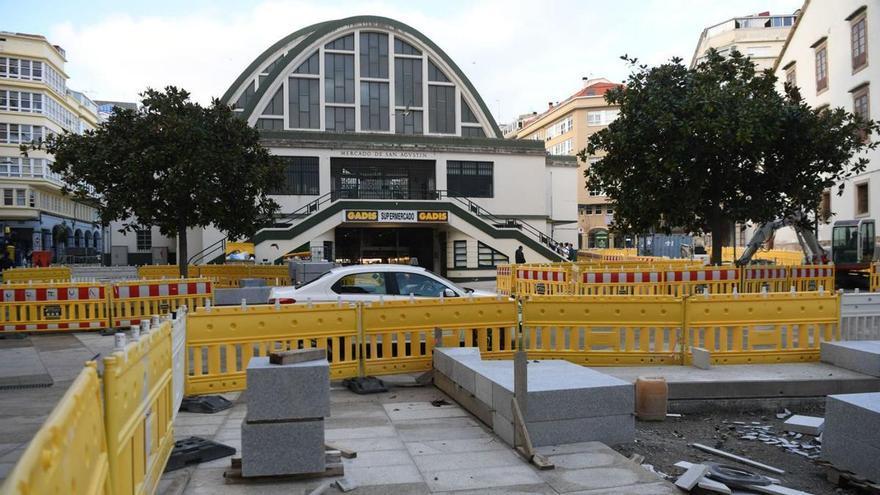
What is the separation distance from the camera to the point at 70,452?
7.77ft

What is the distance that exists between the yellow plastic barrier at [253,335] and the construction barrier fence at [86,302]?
632 centimetres

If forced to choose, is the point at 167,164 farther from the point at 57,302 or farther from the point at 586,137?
the point at 586,137

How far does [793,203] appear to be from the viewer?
1795 centimetres

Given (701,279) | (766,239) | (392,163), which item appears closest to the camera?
(701,279)

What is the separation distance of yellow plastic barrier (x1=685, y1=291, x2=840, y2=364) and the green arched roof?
1600 inches

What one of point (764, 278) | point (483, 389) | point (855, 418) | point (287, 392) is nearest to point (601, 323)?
point (483, 389)

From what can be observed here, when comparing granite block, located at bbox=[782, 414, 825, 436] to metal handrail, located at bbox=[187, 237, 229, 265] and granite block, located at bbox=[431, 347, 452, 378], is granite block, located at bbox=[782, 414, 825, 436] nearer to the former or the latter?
granite block, located at bbox=[431, 347, 452, 378]

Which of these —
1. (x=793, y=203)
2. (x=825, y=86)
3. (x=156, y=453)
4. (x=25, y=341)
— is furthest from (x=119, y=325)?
(x=825, y=86)

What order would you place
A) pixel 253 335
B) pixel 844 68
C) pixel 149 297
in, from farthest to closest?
pixel 844 68
pixel 149 297
pixel 253 335

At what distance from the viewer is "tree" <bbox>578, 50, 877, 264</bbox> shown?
1634 centimetres

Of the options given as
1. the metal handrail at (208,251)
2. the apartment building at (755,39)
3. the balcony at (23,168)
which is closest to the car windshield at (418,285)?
the metal handrail at (208,251)

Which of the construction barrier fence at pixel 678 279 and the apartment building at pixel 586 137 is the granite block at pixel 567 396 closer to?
the construction barrier fence at pixel 678 279

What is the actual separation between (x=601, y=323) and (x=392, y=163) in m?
30.8

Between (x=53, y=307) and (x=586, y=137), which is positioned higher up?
(x=586, y=137)
